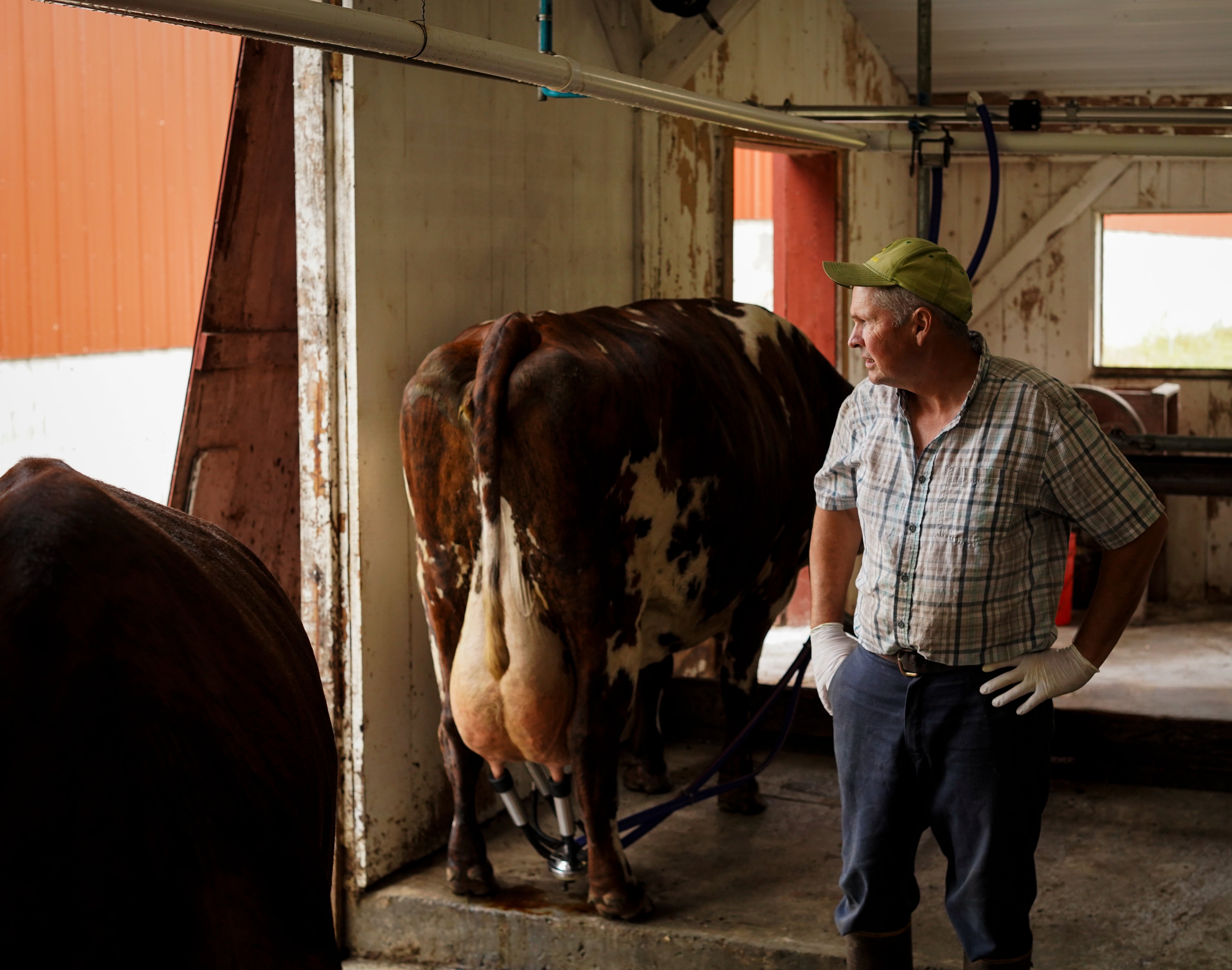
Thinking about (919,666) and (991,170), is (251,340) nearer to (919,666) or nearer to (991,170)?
(991,170)

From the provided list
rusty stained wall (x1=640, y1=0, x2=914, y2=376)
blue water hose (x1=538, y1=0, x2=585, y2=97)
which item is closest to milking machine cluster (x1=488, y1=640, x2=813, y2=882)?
blue water hose (x1=538, y1=0, x2=585, y2=97)

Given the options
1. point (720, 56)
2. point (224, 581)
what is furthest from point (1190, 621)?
point (224, 581)

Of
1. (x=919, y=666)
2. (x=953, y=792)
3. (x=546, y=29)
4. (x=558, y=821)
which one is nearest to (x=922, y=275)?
(x=919, y=666)

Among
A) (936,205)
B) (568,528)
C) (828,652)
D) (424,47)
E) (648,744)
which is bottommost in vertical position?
(648,744)

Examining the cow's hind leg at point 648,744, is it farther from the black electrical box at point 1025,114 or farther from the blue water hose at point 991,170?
the black electrical box at point 1025,114

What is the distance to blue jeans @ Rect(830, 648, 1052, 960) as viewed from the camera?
2.25 m

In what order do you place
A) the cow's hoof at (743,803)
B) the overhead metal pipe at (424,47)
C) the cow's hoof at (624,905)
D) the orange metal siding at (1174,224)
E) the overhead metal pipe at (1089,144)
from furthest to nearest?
the orange metal siding at (1174,224) → the cow's hoof at (743,803) → the overhead metal pipe at (1089,144) → the cow's hoof at (624,905) → the overhead metal pipe at (424,47)

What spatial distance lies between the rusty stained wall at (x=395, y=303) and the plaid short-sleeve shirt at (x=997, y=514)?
5.11 ft

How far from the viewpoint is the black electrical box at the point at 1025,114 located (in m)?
3.71

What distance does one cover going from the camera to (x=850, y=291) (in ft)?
20.2

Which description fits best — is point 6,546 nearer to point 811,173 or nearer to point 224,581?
point 224,581

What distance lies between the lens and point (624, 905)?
3.16 m

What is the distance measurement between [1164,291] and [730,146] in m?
3.62

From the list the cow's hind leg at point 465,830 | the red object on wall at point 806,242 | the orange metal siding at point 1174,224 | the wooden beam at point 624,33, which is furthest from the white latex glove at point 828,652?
the orange metal siding at point 1174,224
